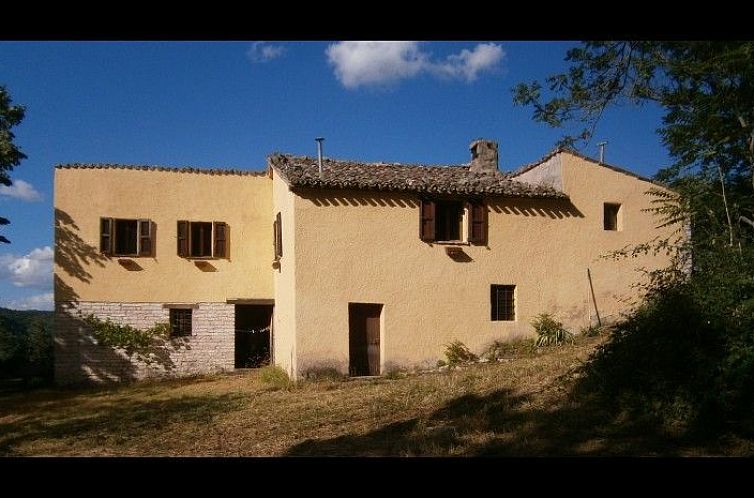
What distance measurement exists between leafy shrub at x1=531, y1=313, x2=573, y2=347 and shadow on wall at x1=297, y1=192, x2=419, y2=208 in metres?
4.66

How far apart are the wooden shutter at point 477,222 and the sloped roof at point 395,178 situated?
0.41 meters

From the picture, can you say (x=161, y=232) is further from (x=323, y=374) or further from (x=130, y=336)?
(x=323, y=374)

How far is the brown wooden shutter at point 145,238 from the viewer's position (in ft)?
54.1

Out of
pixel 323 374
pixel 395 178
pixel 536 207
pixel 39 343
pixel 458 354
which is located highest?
pixel 395 178

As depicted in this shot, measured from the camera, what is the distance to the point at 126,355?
16.2 m

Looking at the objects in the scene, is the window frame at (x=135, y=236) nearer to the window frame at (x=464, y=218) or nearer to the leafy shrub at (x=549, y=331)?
the window frame at (x=464, y=218)

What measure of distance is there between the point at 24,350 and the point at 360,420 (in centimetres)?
1517

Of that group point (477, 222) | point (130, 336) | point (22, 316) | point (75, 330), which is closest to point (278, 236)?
point (130, 336)

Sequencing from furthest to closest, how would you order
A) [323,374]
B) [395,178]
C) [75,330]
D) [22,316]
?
[22,316] < [75,330] < [395,178] < [323,374]

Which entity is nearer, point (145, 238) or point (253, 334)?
point (145, 238)
